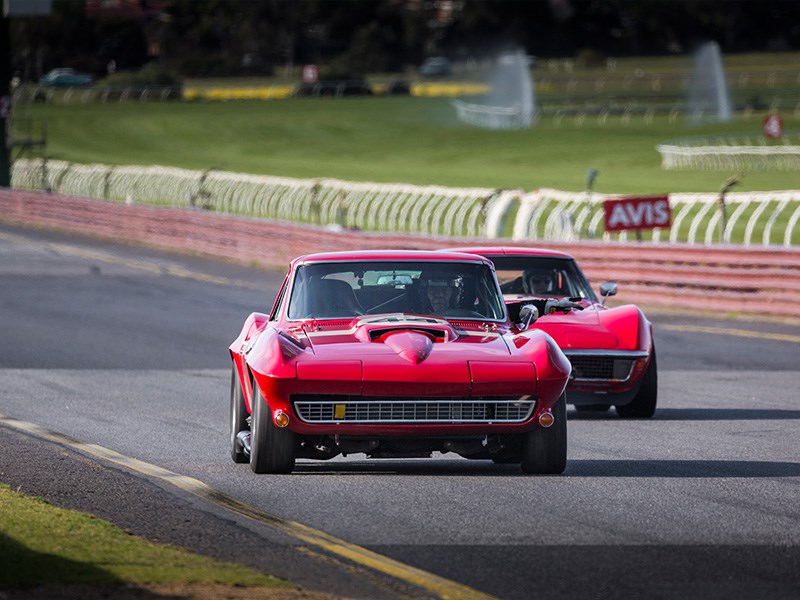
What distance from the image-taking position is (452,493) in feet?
30.8

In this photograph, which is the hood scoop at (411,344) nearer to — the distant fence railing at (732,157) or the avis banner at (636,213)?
the avis banner at (636,213)

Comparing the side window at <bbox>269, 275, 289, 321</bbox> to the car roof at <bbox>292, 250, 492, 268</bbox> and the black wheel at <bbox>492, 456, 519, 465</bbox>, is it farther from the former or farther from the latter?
the black wheel at <bbox>492, 456, 519, 465</bbox>

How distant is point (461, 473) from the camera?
10305 millimetres

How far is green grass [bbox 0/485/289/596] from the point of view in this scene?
6719mm

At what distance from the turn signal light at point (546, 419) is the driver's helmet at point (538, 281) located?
4902 mm

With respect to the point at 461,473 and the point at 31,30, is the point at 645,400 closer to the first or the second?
the point at 461,473

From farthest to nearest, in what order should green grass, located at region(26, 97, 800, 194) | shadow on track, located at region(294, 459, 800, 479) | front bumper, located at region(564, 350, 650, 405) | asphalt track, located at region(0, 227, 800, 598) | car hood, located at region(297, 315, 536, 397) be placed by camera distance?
green grass, located at region(26, 97, 800, 194) < front bumper, located at region(564, 350, 650, 405) < shadow on track, located at region(294, 459, 800, 479) < car hood, located at region(297, 315, 536, 397) < asphalt track, located at region(0, 227, 800, 598)

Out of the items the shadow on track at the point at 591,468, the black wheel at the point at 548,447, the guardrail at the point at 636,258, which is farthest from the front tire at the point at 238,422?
the guardrail at the point at 636,258

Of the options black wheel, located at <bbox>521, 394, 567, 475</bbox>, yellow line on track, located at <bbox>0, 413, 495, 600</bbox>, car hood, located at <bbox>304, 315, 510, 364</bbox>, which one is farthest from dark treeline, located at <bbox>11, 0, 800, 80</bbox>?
black wheel, located at <bbox>521, 394, 567, 475</bbox>

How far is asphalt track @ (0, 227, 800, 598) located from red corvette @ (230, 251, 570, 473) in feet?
0.77

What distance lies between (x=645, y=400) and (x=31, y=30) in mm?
97137

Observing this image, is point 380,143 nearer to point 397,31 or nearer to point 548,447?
point 397,31

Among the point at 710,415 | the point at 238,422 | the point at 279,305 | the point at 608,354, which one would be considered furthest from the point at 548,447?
the point at 710,415

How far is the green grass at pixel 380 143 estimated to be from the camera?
199ft
